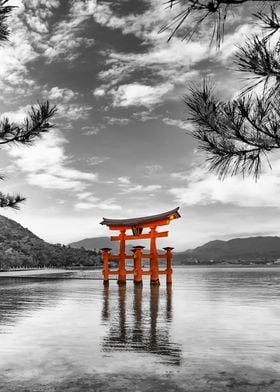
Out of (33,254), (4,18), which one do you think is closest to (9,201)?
(4,18)

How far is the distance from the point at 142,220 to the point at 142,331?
9.71 meters

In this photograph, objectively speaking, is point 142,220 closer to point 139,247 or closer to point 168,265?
point 139,247

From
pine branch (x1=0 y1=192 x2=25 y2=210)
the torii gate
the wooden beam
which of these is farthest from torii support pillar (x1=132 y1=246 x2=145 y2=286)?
pine branch (x1=0 y1=192 x2=25 y2=210)

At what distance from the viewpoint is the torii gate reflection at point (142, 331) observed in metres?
4.09

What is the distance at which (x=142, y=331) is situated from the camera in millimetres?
5152

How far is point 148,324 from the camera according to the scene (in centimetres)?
573

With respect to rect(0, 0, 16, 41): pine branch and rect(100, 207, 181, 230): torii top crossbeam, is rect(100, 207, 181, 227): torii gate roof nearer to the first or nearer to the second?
rect(100, 207, 181, 230): torii top crossbeam

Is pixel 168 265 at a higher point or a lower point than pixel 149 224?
lower

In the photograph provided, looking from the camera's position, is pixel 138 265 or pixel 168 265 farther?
pixel 168 265

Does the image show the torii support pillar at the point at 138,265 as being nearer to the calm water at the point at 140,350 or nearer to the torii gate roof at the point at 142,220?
the torii gate roof at the point at 142,220

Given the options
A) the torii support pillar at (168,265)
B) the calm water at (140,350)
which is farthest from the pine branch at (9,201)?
the torii support pillar at (168,265)

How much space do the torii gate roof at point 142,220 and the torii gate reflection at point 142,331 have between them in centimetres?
630

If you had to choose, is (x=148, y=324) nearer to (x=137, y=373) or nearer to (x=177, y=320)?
(x=177, y=320)

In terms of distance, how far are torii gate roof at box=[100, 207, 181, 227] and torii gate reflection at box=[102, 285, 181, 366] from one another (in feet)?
20.7
